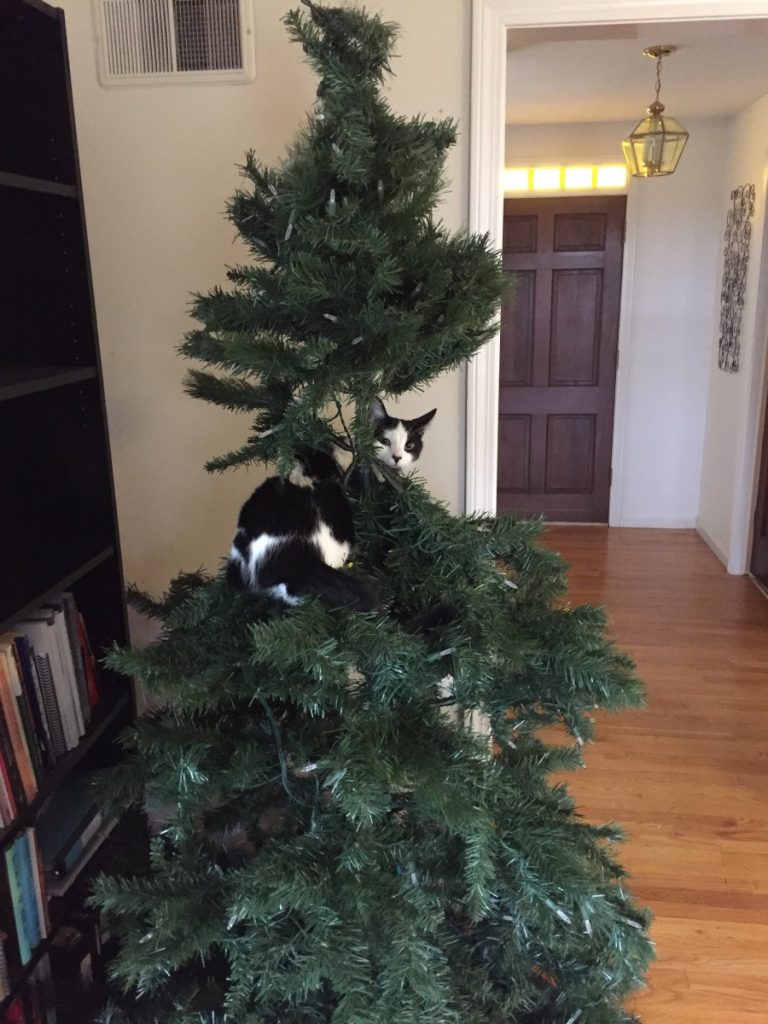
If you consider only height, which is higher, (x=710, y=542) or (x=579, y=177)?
(x=579, y=177)

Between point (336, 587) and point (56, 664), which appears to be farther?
point (56, 664)

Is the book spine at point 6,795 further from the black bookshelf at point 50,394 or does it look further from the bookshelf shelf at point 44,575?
the bookshelf shelf at point 44,575

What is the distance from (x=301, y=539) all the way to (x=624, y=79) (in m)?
3.35

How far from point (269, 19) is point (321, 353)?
1079 mm

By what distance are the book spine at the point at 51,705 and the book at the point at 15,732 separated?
0.09 meters

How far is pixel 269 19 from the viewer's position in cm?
161

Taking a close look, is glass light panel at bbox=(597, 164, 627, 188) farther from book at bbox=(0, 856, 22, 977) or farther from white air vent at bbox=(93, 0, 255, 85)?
book at bbox=(0, 856, 22, 977)

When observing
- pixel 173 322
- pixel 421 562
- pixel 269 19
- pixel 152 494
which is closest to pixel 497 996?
pixel 421 562

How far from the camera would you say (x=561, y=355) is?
15.9 feet

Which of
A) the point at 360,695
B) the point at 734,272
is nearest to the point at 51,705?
the point at 360,695

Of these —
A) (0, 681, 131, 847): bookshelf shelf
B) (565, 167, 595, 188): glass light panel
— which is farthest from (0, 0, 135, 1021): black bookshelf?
(565, 167, 595, 188): glass light panel

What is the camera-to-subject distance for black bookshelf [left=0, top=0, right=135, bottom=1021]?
1.31 meters

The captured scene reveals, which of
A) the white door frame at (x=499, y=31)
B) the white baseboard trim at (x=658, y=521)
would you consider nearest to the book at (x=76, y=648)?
the white door frame at (x=499, y=31)

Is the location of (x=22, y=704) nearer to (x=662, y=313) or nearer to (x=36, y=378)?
(x=36, y=378)
